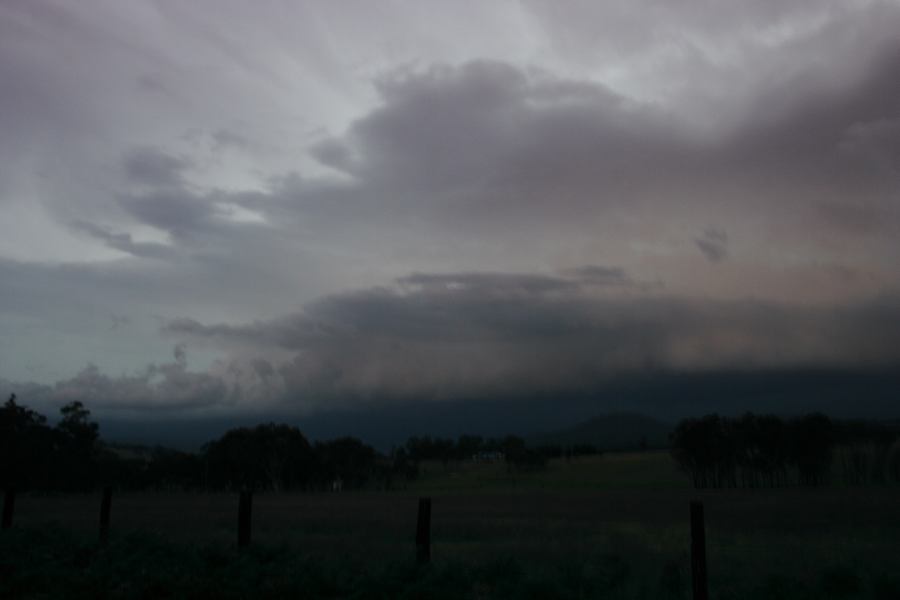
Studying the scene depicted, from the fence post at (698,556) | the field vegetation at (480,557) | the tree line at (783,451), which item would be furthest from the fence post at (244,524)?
the tree line at (783,451)

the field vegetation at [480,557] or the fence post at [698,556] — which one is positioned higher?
the fence post at [698,556]

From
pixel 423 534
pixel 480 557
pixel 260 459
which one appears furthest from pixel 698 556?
pixel 260 459

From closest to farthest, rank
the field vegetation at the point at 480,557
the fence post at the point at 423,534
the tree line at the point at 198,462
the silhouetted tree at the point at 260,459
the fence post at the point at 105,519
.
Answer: the field vegetation at the point at 480,557 < the fence post at the point at 423,534 < the fence post at the point at 105,519 < the tree line at the point at 198,462 < the silhouetted tree at the point at 260,459

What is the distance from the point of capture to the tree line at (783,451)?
101 meters

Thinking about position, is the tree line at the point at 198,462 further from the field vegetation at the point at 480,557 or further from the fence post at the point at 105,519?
the fence post at the point at 105,519

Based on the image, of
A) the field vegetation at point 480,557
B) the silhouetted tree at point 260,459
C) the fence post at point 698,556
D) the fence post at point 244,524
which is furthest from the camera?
the silhouetted tree at point 260,459

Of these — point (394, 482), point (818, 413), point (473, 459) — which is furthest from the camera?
point (473, 459)

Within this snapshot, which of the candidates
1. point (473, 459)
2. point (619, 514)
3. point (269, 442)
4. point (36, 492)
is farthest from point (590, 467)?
point (619, 514)

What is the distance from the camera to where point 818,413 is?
105m

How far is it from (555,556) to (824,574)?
6800 mm

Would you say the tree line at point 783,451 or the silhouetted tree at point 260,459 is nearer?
the tree line at point 783,451

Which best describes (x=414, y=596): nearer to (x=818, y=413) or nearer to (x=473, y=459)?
(x=818, y=413)

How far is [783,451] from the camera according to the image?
10456 cm

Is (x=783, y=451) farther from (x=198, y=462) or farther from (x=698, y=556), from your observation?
(x=698, y=556)
